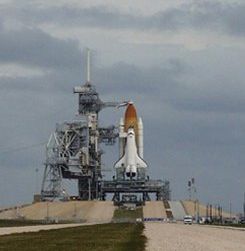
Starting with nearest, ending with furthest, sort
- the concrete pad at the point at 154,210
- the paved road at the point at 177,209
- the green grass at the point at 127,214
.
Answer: the green grass at the point at 127,214
the concrete pad at the point at 154,210
the paved road at the point at 177,209

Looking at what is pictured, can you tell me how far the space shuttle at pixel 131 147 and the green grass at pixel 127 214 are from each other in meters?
10.3

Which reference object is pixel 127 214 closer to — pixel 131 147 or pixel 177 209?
pixel 177 209

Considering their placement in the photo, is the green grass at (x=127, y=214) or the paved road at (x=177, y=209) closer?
the green grass at (x=127, y=214)

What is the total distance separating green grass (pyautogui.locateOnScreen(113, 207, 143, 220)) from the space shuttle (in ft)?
33.8

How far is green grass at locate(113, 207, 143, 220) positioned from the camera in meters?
171

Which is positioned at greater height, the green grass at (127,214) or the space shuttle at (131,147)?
the space shuttle at (131,147)

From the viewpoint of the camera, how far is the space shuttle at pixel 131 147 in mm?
189750

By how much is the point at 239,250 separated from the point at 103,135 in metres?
138

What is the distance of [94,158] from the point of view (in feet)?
634

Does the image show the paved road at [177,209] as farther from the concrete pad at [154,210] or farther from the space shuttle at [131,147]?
the space shuttle at [131,147]

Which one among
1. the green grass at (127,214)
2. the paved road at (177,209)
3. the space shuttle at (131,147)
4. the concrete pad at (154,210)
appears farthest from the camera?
the space shuttle at (131,147)

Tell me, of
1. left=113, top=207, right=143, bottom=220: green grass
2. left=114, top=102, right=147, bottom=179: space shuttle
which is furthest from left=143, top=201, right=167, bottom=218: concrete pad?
left=114, top=102, right=147, bottom=179: space shuttle

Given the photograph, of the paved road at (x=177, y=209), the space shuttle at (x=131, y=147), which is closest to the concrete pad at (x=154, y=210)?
the paved road at (x=177, y=209)

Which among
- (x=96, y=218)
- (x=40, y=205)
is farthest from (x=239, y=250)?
(x=40, y=205)
